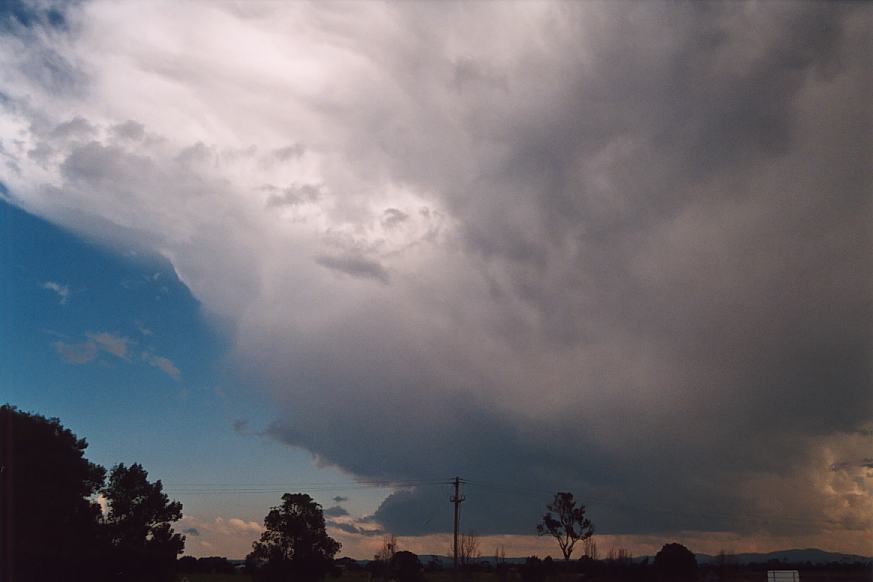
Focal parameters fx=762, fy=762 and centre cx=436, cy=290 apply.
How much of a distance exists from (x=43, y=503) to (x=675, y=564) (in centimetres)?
6761

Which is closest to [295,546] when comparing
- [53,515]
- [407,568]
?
[407,568]

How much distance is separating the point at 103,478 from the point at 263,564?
23167mm

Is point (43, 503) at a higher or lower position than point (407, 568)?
higher

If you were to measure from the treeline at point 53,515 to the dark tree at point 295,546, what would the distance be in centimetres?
1374

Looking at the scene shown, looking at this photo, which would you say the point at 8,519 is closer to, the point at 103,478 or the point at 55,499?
the point at 55,499

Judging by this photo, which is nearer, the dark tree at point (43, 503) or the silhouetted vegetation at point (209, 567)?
the dark tree at point (43, 503)

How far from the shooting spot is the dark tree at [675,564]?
8806 centimetres

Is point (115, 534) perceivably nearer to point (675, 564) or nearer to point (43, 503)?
point (43, 503)

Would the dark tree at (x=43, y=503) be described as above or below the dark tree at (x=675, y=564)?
above

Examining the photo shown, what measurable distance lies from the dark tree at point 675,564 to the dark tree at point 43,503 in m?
61.7

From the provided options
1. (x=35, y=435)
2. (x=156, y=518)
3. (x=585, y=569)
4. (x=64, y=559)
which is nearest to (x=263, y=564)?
(x=156, y=518)

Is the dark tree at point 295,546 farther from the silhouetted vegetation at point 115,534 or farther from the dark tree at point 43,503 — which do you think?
the dark tree at point 43,503

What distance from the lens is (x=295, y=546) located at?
82375 millimetres

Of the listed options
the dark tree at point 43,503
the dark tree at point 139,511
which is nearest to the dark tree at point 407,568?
the dark tree at point 139,511
